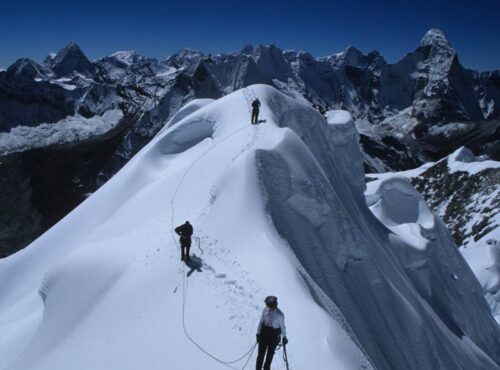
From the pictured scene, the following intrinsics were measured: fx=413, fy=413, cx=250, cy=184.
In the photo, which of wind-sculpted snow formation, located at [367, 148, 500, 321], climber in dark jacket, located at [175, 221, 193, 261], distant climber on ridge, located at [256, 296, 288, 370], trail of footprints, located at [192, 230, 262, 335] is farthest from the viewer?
wind-sculpted snow formation, located at [367, 148, 500, 321]

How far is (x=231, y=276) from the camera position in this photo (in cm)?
1599

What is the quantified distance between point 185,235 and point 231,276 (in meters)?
2.76

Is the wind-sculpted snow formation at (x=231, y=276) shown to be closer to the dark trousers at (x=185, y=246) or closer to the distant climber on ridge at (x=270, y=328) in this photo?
the dark trousers at (x=185, y=246)

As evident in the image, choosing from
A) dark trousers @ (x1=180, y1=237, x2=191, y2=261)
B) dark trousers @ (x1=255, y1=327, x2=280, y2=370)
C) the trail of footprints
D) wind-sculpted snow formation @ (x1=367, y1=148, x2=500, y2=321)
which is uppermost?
wind-sculpted snow formation @ (x1=367, y1=148, x2=500, y2=321)

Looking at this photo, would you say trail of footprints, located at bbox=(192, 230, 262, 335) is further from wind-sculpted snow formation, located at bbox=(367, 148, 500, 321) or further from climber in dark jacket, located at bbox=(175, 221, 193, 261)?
wind-sculpted snow formation, located at bbox=(367, 148, 500, 321)

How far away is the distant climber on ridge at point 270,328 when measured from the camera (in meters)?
10.7

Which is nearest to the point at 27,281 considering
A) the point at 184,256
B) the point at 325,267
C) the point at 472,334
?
the point at 184,256

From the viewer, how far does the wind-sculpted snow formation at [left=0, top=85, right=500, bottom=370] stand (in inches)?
559

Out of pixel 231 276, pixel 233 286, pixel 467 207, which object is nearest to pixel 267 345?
pixel 233 286

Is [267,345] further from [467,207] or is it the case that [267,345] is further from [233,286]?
[467,207]

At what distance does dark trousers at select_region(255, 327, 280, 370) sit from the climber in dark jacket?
23.4ft

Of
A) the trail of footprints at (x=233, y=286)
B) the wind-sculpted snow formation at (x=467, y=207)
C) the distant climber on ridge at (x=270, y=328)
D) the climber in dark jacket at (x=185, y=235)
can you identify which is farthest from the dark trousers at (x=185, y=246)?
the wind-sculpted snow formation at (x=467, y=207)

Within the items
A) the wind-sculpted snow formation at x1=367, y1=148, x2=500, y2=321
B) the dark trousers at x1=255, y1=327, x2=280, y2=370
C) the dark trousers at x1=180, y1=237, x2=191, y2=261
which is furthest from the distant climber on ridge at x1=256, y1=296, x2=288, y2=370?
the wind-sculpted snow formation at x1=367, y1=148, x2=500, y2=321

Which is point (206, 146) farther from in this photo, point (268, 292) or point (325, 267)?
point (268, 292)
